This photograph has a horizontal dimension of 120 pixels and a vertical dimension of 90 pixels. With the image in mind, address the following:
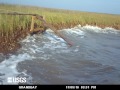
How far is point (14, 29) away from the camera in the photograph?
8383 mm

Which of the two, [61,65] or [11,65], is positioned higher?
[11,65]

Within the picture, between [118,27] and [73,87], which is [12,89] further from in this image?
[118,27]

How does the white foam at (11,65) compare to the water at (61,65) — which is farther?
the water at (61,65)

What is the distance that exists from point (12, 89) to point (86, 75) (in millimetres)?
2225

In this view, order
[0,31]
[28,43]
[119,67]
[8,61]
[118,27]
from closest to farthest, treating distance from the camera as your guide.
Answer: [8,61] → [119,67] → [0,31] → [28,43] → [118,27]

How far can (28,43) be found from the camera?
339 inches

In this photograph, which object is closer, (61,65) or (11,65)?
(11,65)

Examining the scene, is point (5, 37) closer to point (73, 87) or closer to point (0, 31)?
point (0, 31)

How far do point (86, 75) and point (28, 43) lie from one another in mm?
3701

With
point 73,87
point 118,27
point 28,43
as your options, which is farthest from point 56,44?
point 118,27

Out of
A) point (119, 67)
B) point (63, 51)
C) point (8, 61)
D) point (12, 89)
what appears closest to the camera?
point (12, 89)

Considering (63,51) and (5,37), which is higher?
(5,37)

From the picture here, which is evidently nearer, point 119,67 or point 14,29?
point 119,67

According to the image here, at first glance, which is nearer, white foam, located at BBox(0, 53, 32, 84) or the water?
white foam, located at BBox(0, 53, 32, 84)
